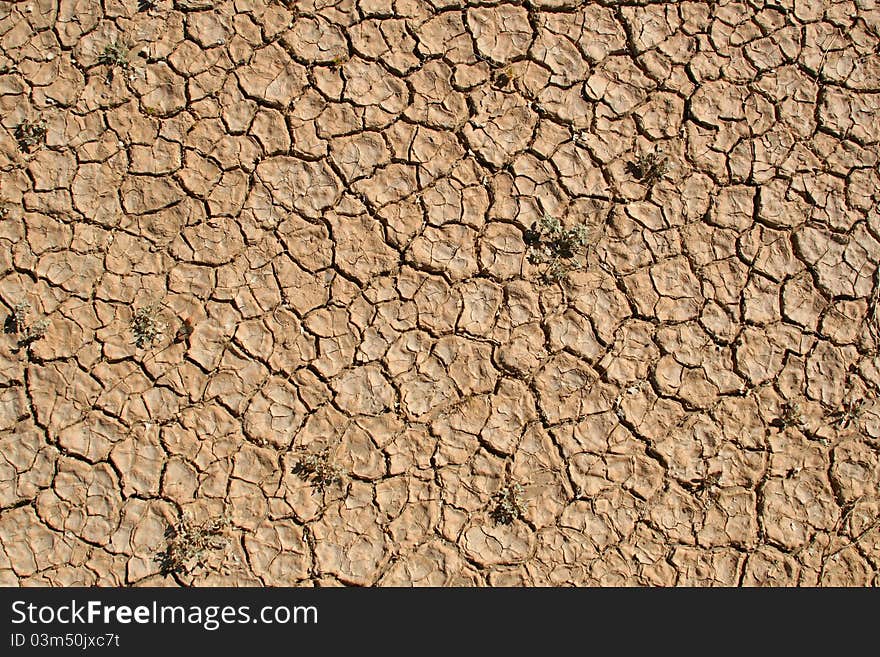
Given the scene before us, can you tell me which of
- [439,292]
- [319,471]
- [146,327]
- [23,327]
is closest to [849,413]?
[439,292]

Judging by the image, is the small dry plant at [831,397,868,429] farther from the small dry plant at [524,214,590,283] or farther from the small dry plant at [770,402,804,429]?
the small dry plant at [524,214,590,283]

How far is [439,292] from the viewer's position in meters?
4.04

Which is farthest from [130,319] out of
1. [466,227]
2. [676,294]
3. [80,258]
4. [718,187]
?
[718,187]

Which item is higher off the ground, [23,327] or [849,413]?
[23,327]

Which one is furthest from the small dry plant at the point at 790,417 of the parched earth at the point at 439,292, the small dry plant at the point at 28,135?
the small dry plant at the point at 28,135

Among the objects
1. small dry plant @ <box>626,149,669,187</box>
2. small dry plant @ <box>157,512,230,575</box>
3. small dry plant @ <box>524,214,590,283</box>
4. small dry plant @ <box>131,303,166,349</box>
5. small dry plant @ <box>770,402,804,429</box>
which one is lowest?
small dry plant @ <box>157,512,230,575</box>

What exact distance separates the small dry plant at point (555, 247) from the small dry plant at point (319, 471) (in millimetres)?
1280

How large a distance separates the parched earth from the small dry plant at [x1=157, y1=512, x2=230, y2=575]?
0.01 meters

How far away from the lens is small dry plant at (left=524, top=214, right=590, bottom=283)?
4.08 metres

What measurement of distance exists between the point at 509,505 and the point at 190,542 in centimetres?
136

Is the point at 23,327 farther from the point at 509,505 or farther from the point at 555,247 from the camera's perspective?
the point at 555,247

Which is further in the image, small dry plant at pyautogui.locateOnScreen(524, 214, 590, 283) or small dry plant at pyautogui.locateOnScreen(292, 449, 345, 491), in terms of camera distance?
small dry plant at pyautogui.locateOnScreen(524, 214, 590, 283)

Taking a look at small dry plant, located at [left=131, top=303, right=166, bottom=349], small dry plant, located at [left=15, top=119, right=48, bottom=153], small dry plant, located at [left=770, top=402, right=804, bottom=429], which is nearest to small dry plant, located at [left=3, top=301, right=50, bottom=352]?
small dry plant, located at [left=131, top=303, right=166, bottom=349]

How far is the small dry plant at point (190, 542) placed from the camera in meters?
3.72
